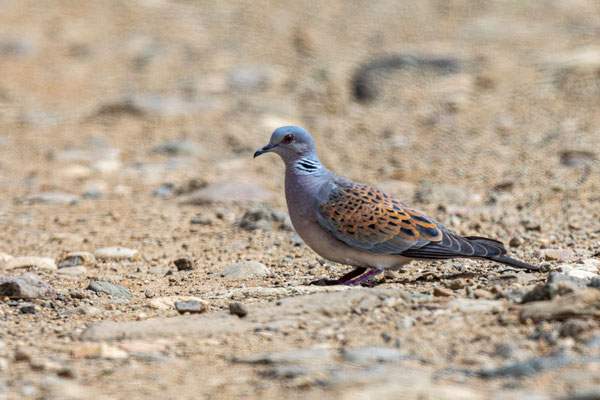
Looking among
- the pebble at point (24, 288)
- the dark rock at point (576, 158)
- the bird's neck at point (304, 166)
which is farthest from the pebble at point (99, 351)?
the dark rock at point (576, 158)

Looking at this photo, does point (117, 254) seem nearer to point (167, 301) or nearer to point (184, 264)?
point (184, 264)

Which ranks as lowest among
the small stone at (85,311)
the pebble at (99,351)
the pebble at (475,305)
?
the pebble at (99,351)

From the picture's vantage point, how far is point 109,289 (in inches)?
208

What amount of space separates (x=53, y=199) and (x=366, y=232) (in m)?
4.64

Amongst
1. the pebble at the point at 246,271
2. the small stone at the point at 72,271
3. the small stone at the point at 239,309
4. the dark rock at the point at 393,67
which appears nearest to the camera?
the small stone at the point at 239,309

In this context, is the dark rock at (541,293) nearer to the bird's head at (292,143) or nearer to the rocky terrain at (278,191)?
the rocky terrain at (278,191)

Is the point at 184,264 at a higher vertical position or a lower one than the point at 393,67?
lower

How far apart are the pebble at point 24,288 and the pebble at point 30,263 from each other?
1.31m

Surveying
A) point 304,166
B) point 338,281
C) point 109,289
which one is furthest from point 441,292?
point 109,289

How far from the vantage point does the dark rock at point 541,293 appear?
4.07 metres

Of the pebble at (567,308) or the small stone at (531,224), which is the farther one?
the small stone at (531,224)

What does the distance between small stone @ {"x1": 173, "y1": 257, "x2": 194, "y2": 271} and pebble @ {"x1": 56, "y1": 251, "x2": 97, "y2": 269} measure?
28.0 inches

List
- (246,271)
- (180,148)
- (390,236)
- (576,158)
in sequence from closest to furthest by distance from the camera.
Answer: (390,236), (246,271), (576,158), (180,148)

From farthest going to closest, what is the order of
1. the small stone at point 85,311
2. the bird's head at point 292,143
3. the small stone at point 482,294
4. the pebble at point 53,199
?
the pebble at point 53,199 < the bird's head at point 292,143 < the small stone at point 85,311 < the small stone at point 482,294
